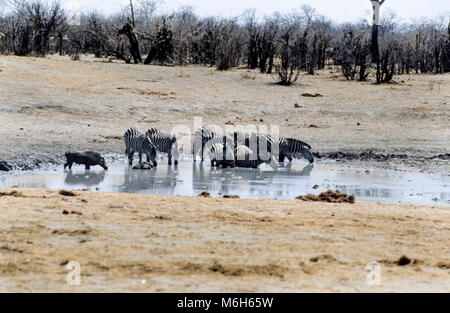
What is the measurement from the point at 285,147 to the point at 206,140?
62.0 inches

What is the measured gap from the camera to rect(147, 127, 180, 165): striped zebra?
13.1 meters

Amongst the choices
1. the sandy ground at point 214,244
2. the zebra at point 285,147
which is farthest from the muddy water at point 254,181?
the sandy ground at point 214,244

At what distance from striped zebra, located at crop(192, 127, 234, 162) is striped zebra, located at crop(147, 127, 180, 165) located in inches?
20.0

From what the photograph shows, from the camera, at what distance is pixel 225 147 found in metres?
12.9

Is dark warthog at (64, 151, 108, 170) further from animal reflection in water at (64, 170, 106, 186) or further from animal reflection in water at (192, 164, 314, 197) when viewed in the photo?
animal reflection in water at (192, 164, 314, 197)

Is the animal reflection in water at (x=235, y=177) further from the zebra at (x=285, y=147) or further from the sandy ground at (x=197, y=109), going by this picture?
the sandy ground at (x=197, y=109)

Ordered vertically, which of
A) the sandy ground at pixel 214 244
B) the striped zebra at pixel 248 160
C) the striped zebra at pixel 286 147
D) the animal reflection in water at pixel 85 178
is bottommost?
the sandy ground at pixel 214 244

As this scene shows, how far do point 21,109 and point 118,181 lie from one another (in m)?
6.04

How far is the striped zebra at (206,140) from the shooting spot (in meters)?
13.9

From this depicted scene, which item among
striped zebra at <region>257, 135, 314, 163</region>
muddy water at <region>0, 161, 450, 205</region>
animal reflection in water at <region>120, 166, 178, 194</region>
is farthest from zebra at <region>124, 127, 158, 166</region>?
striped zebra at <region>257, 135, 314, 163</region>

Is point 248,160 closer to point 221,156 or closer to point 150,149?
point 221,156

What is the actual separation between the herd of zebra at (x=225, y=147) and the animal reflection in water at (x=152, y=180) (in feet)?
2.11
